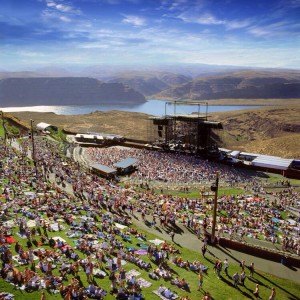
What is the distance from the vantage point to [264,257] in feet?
86.7

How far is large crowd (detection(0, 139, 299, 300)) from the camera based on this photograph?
63.0ft

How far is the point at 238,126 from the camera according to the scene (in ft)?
452

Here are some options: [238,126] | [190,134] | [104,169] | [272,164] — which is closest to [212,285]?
[104,169]

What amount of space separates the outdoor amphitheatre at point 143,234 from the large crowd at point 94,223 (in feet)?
0.27

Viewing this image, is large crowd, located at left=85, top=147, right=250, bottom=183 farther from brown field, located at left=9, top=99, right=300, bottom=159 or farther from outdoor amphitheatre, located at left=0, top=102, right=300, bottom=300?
brown field, located at left=9, top=99, right=300, bottom=159

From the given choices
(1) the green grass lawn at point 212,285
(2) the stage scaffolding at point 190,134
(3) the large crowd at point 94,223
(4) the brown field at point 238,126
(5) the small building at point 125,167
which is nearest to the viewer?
(1) the green grass lawn at point 212,285

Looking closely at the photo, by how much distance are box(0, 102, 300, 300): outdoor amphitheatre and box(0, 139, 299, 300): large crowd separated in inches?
3.3

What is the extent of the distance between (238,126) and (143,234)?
117 meters

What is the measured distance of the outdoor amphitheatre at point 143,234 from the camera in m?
19.4

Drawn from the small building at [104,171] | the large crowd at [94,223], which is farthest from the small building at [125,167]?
the small building at [104,171]

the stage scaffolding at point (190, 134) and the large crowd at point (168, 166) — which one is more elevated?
the stage scaffolding at point (190, 134)

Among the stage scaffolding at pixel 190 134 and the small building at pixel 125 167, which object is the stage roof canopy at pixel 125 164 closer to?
the small building at pixel 125 167

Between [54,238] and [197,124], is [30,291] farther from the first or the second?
[197,124]

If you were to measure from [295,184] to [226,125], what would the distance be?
9197 cm
